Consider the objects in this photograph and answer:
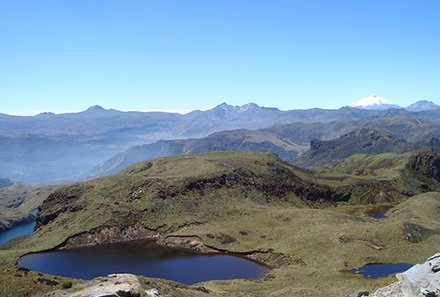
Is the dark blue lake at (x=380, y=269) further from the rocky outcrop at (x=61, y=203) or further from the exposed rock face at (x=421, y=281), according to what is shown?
the rocky outcrop at (x=61, y=203)

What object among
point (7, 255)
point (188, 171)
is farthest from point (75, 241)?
point (188, 171)

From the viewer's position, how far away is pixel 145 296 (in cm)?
5062

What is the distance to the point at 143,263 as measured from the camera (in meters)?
118

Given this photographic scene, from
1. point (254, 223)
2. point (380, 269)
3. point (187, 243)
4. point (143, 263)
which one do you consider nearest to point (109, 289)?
point (380, 269)

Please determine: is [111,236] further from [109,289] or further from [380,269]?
[109,289]

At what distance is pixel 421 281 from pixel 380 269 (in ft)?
224

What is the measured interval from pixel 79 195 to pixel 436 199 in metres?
159

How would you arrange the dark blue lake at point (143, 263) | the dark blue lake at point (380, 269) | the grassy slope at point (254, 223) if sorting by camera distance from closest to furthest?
the dark blue lake at point (380, 269) < the grassy slope at point (254, 223) < the dark blue lake at point (143, 263)

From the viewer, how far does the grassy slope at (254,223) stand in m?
96.6

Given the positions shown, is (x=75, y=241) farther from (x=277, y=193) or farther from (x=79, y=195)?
(x=277, y=193)

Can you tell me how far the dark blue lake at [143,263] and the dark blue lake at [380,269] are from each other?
24.4m

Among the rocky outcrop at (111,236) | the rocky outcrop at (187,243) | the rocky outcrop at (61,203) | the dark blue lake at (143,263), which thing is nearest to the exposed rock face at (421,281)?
the dark blue lake at (143,263)

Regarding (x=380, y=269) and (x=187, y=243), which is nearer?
(x=380, y=269)

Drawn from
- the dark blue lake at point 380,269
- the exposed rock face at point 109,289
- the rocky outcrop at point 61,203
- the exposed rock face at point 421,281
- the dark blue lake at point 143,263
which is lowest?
the dark blue lake at point 143,263
